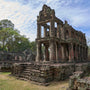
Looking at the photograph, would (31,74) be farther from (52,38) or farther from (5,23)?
(5,23)

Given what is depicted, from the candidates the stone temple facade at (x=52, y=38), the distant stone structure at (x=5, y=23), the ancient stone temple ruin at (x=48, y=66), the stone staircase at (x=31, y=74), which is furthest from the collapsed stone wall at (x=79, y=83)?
the distant stone structure at (x=5, y=23)

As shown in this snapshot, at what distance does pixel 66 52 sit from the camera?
21281 mm

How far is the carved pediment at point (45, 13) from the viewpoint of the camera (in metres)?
16.5

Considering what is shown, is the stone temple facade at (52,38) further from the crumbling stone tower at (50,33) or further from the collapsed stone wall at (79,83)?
the collapsed stone wall at (79,83)

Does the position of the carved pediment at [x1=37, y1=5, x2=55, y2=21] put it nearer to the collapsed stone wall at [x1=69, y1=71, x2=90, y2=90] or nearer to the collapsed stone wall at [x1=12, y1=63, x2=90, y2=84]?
the collapsed stone wall at [x1=12, y1=63, x2=90, y2=84]

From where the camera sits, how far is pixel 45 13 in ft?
57.0

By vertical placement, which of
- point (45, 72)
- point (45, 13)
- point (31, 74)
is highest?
point (45, 13)

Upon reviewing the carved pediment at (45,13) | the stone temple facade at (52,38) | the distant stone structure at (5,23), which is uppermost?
the distant stone structure at (5,23)

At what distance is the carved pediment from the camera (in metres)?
16.5

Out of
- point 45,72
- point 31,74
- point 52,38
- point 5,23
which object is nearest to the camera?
point 45,72

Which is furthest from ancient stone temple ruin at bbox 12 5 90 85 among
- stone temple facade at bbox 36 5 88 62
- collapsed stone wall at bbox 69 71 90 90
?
collapsed stone wall at bbox 69 71 90 90

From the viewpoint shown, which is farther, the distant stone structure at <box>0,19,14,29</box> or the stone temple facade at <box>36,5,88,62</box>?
the distant stone structure at <box>0,19,14,29</box>

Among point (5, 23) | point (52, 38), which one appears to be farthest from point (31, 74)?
point (5, 23)

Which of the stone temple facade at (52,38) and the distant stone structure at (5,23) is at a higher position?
the distant stone structure at (5,23)
